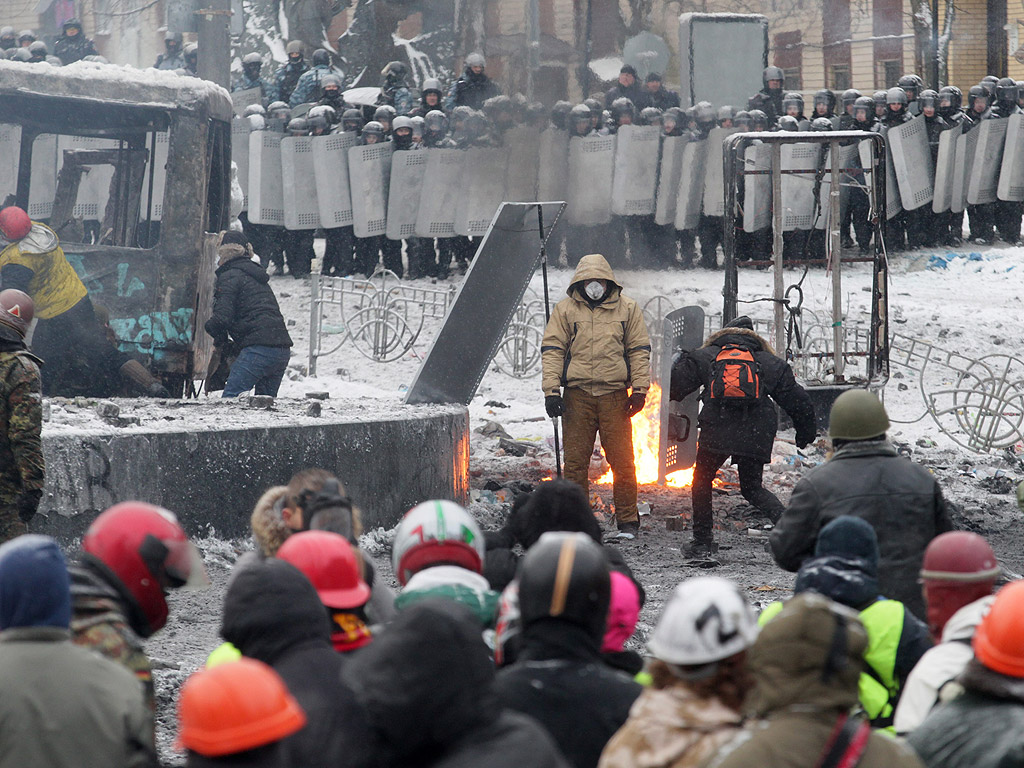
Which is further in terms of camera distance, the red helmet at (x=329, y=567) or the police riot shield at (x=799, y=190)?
the police riot shield at (x=799, y=190)

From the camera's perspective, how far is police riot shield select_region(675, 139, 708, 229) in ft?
51.3

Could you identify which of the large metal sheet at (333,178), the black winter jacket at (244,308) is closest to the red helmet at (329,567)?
the black winter jacket at (244,308)

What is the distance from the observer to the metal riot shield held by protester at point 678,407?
349 inches

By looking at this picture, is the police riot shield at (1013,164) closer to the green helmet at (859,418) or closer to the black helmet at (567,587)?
the green helmet at (859,418)

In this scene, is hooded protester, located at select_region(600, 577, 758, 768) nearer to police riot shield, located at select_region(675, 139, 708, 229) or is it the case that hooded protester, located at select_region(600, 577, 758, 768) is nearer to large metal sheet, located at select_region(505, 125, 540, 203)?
police riot shield, located at select_region(675, 139, 708, 229)

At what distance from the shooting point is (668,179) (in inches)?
618

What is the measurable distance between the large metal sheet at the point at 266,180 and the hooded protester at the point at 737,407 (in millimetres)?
9985

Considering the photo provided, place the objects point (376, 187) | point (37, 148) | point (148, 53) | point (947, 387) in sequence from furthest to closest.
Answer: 1. point (148, 53)
2. point (376, 187)
3. point (947, 387)
4. point (37, 148)

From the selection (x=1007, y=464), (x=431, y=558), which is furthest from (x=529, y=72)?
(x=431, y=558)

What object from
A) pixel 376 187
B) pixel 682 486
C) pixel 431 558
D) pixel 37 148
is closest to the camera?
pixel 431 558

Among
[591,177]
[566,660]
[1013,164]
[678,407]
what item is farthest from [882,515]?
[1013,164]

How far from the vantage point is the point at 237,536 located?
7070 millimetres

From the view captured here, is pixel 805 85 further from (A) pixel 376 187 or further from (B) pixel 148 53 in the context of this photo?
(B) pixel 148 53

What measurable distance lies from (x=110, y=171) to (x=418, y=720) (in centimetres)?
810
